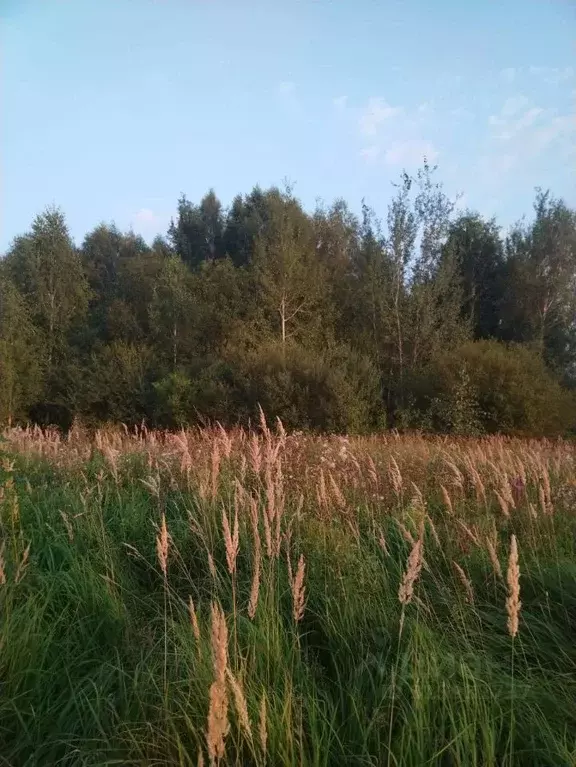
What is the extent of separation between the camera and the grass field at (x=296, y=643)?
2145 millimetres

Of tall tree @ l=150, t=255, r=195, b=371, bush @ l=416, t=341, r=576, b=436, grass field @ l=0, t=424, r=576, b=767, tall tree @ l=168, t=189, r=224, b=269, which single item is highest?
tall tree @ l=168, t=189, r=224, b=269

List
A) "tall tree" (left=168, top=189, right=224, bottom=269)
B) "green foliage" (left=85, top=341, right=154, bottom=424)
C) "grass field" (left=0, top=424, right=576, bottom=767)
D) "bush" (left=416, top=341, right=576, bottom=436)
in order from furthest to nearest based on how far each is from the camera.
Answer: "tall tree" (left=168, top=189, right=224, bottom=269) < "green foliage" (left=85, top=341, right=154, bottom=424) < "bush" (left=416, top=341, right=576, bottom=436) < "grass field" (left=0, top=424, right=576, bottom=767)

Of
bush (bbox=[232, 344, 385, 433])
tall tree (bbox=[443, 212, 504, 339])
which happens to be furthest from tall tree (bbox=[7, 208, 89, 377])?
tall tree (bbox=[443, 212, 504, 339])

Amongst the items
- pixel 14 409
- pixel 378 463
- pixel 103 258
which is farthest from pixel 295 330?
pixel 378 463

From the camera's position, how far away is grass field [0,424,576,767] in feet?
7.04

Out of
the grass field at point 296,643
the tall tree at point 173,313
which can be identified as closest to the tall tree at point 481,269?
the tall tree at point 173,313

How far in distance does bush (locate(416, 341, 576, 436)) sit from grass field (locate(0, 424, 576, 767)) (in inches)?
556

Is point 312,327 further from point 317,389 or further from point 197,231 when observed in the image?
point 197,231

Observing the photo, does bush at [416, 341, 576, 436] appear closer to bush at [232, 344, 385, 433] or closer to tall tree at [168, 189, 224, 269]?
bush at [232, 344, 385, 433]

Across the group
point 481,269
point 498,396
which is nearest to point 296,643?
point 498,396

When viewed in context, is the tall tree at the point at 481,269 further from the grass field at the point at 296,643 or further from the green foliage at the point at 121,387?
the grass field at the point at 296,643

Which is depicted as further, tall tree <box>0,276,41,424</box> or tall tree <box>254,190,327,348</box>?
tall tree <box>0,276,41,424</box>

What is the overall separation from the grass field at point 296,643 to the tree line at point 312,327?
14.8m

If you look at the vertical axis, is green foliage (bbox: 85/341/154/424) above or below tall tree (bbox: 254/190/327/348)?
below
